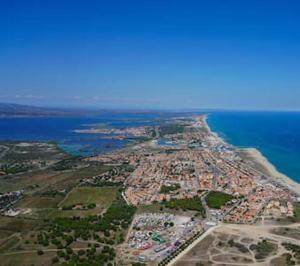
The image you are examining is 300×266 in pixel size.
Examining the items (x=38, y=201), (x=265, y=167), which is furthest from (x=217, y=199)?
(x=265, y=167)

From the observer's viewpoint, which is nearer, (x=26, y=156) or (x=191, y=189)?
(x=191, y=189)

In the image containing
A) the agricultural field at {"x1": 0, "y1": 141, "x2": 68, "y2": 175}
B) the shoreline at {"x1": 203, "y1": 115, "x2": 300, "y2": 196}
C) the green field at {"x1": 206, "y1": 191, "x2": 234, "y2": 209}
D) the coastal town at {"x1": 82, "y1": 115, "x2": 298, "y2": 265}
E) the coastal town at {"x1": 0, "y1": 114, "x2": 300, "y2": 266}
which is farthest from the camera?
the agricultural field at {"x1": 0, "y1": 141, "x2": 68, "y2": 175}

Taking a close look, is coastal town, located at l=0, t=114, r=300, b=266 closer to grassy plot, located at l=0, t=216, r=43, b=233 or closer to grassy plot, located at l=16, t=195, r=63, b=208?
grassy plot, located at l=16, t=195, r=63, b=208

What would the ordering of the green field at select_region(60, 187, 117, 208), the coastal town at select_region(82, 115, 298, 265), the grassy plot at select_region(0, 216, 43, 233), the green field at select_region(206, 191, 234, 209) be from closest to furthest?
the coastal town at select_region(82, 115, 298, 265) < the grassy plot at select_region(0, 216, 43, 233) < the green field at select_region(206, 191, 234, 209) < the green field at select_region(60, 187, 117, 208)

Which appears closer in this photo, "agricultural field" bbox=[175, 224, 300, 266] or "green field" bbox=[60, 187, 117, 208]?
"agricultural field" bbox=[175, 224, 300, 266]

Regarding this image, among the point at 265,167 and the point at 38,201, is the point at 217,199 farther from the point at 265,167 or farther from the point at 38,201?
the point at 265,167

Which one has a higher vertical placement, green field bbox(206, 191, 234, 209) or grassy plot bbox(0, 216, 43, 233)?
green field bbox(206, 191, 234, 209)

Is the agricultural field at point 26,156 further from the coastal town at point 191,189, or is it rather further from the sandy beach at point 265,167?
the sandy beach at point 265,167

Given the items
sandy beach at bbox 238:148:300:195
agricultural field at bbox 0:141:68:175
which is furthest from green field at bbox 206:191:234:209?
agricultural field at bbox 0:141:68:175

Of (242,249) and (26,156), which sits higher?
(242,249)
